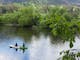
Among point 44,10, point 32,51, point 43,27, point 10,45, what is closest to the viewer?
point 32,51

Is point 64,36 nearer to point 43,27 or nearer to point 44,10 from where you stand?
point 43,27

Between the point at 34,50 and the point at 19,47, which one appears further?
the point at 19,47

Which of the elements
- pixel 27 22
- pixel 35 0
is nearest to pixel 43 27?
pixel 27 22

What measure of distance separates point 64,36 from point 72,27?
0.28 ft

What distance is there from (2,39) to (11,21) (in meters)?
8.03

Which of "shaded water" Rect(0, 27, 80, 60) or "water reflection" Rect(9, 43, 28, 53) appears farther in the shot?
"water reflection" Rect(9, 43, 28, 53)

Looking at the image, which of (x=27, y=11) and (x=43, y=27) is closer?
(x=43, y=27)

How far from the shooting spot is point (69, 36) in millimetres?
1777

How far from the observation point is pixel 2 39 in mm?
16188

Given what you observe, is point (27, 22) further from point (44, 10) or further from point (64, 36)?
point (64, 36)

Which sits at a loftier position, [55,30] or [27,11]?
[55,30]

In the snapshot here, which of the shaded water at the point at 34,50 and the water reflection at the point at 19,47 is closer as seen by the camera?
the shaded water at the point at 34,50

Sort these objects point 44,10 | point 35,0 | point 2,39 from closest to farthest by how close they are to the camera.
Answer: point 2,39
point 44,10
point 35,0

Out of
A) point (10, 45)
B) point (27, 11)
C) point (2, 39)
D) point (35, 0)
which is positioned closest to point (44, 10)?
point (27, 11)
